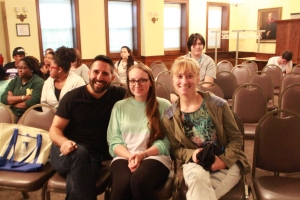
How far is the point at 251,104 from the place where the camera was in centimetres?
292

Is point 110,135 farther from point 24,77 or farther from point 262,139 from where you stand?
point 24,77

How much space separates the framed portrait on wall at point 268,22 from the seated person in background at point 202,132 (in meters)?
8.35

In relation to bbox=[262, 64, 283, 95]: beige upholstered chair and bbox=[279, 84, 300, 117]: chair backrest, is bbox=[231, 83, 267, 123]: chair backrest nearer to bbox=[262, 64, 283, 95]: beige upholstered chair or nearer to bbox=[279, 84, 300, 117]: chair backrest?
bbox=[279, 84, 300, 117]: chair backrest

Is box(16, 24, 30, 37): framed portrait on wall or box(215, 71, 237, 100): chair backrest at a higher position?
box(16, 24, 30, 37): framed portrait on wall

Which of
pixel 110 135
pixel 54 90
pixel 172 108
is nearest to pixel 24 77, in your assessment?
pixel 54 90

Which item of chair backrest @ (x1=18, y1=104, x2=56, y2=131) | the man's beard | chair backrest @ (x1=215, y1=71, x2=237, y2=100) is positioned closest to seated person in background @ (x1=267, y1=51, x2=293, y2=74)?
chair backrest @ (x1=215, y1=71, x2=237, y2=100)

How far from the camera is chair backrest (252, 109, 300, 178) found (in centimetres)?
185

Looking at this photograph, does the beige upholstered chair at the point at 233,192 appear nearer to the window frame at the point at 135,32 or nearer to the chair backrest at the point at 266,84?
the chair backrest at the point at 266,84

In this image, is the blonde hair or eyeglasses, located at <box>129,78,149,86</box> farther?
eyeglasses, located at <box>129,78,149,86</box>

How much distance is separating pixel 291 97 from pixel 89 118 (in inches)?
88.4

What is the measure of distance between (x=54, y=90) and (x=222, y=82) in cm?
232

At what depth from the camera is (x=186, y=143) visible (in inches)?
70.1

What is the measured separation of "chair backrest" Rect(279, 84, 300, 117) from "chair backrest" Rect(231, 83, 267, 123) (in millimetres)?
390

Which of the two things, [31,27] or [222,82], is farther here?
[31,27]
